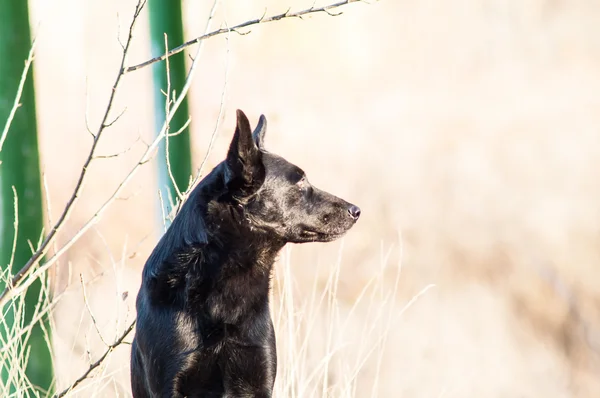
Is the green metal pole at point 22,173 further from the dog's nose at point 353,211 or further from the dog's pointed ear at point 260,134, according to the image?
the dog's nose at point 353,211

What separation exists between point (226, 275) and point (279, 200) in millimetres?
304

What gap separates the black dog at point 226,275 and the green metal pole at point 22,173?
214cm

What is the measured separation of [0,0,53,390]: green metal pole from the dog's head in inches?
82.5

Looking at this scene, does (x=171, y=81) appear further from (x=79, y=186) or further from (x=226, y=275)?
(x=79, y=186)

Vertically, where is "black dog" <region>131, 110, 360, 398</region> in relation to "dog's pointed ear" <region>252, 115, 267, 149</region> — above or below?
below

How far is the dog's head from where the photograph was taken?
261 centimetres

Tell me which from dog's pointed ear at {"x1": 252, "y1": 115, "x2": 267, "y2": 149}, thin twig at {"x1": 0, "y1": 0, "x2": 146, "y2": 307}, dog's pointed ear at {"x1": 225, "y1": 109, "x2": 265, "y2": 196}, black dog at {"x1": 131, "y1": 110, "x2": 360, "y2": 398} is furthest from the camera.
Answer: dog's pointed ear at {"x1": 252, "y1": 115, "x2": 267, "y2": 149}

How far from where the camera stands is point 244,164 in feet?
8.51

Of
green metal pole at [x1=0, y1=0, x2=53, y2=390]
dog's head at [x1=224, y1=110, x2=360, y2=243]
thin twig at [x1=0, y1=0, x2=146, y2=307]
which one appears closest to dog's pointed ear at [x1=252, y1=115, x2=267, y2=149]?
dog's head at [x1=224, y1=110, x2=360, y2=243]

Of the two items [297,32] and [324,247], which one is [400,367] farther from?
[297,32]

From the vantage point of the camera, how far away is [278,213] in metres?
2.73

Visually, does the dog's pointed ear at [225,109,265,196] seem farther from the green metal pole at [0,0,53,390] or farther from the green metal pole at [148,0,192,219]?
the green metal pole at [0,0,53,390]

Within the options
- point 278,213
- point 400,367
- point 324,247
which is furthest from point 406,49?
point 278,213

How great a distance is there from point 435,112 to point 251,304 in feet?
7.05
